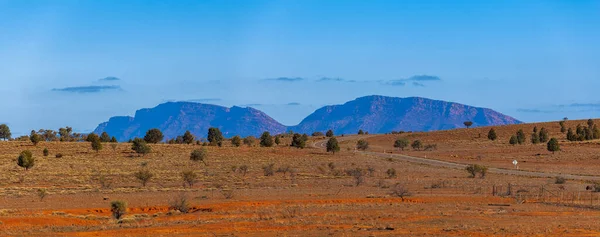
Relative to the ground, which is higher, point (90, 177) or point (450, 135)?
point (450, 135)

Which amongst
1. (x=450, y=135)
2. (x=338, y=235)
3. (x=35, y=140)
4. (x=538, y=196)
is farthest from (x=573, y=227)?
(x=450, y=135)

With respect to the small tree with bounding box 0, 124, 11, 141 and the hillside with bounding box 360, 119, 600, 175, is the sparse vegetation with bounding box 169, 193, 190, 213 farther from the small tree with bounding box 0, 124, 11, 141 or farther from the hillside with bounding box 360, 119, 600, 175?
the small tree with bounding box 0, 124, 11, 141

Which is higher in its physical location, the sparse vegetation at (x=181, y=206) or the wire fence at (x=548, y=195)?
the wire fence at (x=548, y=195)

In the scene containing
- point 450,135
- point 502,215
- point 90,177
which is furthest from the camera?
point 450,135

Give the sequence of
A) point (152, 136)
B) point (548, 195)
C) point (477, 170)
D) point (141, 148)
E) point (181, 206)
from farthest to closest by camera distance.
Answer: point (152, 136), point (141, 148), point (477, 170), point (548, 195), point (181, 206)

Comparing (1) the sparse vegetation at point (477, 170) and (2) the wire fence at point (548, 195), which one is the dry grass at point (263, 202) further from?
(2) the wire fence at point (548, 195)

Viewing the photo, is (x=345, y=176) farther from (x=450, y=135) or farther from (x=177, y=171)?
(x=450, y=135)

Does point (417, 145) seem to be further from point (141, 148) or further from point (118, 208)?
point (118, 208)

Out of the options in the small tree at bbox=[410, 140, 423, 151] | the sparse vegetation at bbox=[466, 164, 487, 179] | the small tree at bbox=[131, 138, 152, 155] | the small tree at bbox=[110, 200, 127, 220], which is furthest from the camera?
the small tree at bbox=[410, 140, 423, 151]

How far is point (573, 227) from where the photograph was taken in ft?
97.7

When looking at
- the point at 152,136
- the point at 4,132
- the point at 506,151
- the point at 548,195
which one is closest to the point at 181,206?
the point at 548,195

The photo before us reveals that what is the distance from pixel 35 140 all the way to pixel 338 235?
232ft

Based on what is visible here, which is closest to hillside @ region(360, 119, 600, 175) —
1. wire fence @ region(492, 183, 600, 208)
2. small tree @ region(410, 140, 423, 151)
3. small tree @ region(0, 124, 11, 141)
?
small tree @ region(410, 140, 423, 151)

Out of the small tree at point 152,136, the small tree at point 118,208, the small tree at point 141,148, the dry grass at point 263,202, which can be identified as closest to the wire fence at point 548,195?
the dry grass at point 263,202
